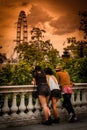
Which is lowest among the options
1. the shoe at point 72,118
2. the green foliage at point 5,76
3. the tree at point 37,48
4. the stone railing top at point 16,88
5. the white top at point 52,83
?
the shoe at point 72,118

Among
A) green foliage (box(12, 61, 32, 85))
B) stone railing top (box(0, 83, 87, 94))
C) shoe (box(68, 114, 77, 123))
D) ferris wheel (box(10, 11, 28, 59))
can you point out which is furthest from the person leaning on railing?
ferris wheel (box(10, 11, 28, 59))

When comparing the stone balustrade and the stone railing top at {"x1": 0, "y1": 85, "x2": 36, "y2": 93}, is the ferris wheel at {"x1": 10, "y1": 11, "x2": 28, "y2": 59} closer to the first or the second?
the stone balustrade

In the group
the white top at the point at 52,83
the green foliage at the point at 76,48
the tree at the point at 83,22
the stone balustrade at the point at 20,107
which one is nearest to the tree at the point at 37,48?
the green foliage at the point at 76,48

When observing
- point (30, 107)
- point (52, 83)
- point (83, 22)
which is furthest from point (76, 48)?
point (30, 107)

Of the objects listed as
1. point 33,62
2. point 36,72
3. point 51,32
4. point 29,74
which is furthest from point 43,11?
point 36,72

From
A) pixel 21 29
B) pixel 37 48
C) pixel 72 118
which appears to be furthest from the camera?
pixel 37 48

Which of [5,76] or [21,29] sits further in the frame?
[21,29]

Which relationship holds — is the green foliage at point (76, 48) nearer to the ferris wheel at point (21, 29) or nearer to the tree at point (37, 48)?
the tree at point (37, 48)

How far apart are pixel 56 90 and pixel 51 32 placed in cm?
801

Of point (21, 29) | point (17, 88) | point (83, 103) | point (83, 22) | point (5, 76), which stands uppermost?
point (83, 22)

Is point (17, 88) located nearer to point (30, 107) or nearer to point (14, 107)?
point (14, 107)

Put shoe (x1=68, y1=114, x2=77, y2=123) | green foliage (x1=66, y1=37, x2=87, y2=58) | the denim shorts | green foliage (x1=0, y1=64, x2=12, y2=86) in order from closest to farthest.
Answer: the denim shorts → shoe (x1=68, y1=114, x2=77, y2=123) → green foliage (x1=0, y1=64, x2=12, y2=86) → green foliage (x1=66, y1=37, x2=87, y2=58)

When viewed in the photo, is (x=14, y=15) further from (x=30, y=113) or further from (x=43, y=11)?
(x=30, y=113)

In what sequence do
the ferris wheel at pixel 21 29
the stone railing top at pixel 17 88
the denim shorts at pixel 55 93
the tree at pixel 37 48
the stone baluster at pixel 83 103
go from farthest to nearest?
the tree at pixel 37 48
the ferris wheel at pixel 21 29
the stone baluster at pixel 83 103
the denim shorts at pixel 55 93
the stone railing top at pixel 17 88
